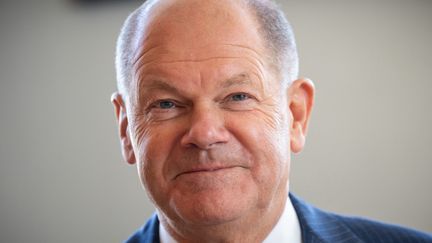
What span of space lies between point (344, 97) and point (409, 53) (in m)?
0.31

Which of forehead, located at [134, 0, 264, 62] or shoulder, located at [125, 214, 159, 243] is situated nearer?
forehead, located at [134, 0, 264, 62]

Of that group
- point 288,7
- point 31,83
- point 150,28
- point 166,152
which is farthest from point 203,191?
point 31,83

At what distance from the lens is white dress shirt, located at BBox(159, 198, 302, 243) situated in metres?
1.59

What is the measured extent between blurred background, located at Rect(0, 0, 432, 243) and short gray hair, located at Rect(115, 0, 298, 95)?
734mm

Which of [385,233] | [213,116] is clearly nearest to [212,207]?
[213,116]

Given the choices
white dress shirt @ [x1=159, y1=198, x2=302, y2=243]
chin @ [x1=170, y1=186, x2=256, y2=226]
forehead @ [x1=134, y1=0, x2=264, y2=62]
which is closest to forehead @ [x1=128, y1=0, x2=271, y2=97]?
forehead @ [x1=134, y1=0, x2=264, y2=62]

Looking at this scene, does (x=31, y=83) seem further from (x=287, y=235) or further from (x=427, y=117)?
(x=427, y=117)

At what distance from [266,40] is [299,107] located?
240 mm

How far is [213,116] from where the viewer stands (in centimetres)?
141

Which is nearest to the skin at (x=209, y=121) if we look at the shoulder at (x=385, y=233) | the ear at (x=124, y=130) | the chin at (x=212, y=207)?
the chin at (x=212, y=207)

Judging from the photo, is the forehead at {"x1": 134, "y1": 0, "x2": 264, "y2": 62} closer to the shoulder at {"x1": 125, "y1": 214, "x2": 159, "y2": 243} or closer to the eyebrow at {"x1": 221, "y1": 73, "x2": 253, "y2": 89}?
the eyebrow at {"x1": 221, "y1": 73, "x2": 253, "y2": 89}

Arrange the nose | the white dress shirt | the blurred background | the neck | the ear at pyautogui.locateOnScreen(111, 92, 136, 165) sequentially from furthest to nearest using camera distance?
the blurred background, the ear at pyautogui.locateOnScreen(111, 92, 136, 165), the white dress shirt, the neck, the nose

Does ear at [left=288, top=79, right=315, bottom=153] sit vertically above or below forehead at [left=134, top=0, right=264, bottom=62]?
below

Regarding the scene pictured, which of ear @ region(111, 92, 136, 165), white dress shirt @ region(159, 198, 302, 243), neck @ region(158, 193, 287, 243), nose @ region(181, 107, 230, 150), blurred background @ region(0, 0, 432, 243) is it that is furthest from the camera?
blurred background @ region(0, 0, 432, 243)
